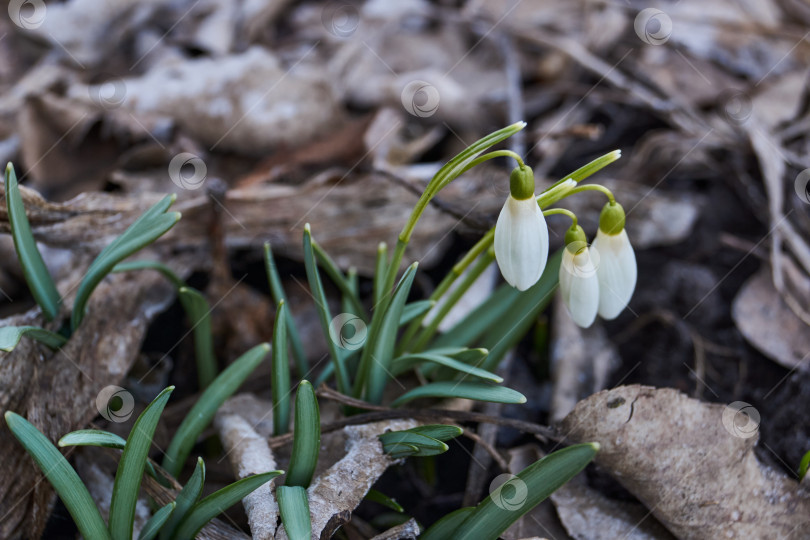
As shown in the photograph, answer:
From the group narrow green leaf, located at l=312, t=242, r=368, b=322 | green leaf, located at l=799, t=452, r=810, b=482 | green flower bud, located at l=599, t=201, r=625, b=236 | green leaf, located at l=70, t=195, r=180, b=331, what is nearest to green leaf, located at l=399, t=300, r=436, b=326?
narrow green leaf, located at l=312, t=242, r=368, b=322

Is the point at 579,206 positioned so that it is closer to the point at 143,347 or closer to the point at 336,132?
the point at 336,132

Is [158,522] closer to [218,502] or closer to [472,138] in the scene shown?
[218,502]

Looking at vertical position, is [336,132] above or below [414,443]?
above

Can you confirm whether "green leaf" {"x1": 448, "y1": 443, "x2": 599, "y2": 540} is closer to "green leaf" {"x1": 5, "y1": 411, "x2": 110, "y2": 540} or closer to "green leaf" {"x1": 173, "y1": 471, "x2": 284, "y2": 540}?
"green leaf" {"x1": 173, "y1": 471, "x2": 284, "y2": 540}

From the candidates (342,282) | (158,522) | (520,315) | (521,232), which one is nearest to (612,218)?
(521,232)

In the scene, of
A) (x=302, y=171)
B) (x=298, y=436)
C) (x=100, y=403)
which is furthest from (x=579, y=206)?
(x=100, y=403)
